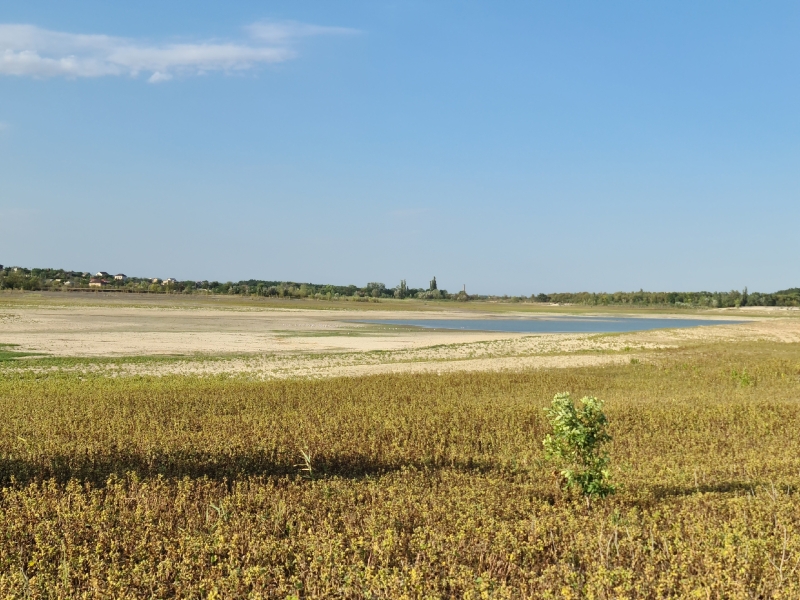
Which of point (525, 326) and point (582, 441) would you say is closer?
point (582, 441)

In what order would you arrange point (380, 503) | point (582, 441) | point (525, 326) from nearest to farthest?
point (380, 503) < point (582, 441) < point (525, 326)

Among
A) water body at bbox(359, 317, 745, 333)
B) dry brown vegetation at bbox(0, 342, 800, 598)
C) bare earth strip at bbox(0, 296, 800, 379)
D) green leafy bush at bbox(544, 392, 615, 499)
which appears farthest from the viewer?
water body at bbox(359, 317, 745, 333)

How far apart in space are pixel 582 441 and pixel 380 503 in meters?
2.94

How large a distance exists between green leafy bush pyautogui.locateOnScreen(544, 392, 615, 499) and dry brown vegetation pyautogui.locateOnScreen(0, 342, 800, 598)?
316 millimetres

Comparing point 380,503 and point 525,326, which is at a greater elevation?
point 380,503

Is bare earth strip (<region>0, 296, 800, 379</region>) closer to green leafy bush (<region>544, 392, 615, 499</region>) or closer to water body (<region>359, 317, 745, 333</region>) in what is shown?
water body (<region>359, 317, 745, 333</region>)

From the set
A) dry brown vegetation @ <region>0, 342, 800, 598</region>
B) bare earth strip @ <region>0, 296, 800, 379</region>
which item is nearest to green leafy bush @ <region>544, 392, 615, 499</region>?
dry brown vegetation @ <region>0, 342, 800, 598</region>

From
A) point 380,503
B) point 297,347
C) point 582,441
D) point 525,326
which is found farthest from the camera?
point 525,326

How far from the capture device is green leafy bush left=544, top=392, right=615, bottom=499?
9578 mm


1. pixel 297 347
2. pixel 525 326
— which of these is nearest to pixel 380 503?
pixel 297 347

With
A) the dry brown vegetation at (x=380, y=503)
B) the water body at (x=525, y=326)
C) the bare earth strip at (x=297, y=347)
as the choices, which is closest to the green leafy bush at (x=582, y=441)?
the dry brown vegetation at (x=380, y=503)

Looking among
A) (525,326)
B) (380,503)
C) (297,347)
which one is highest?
(380,503)

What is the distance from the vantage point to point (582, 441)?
31.8 ft

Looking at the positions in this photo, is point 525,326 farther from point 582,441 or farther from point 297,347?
point 582,441
